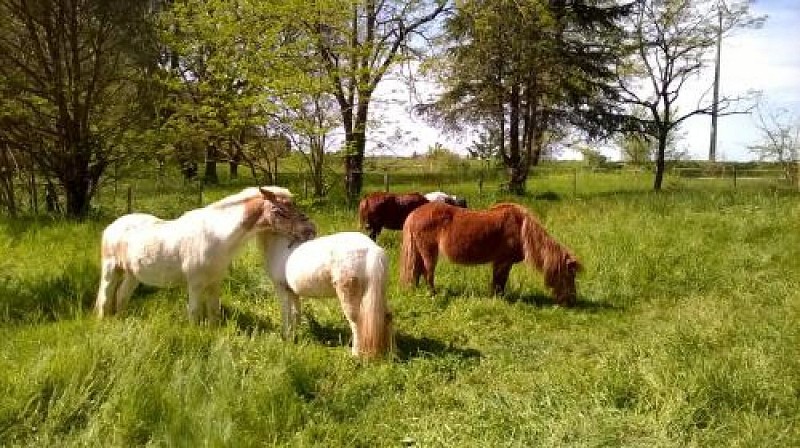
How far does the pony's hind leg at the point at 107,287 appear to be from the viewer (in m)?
6.07

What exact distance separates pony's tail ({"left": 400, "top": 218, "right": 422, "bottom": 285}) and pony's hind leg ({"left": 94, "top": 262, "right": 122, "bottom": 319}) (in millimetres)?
3242

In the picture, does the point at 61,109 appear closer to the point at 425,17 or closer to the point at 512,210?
the point at 512,210

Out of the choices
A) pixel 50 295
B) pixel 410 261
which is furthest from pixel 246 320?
pixel 410 261

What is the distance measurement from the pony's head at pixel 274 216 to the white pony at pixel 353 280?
14 centimetres

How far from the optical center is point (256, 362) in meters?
4.77

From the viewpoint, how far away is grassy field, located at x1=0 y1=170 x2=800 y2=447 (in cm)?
377

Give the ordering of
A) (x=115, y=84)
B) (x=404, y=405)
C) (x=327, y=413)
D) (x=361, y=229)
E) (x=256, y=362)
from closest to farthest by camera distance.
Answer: (x=327, y=413)
(x=404, y=405)
(x=256, y=362)
(x=361, y=229)
(x=115, y=84)

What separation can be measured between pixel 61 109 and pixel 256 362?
883 centimetres

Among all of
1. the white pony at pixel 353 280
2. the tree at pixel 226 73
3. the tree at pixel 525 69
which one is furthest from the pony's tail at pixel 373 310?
the tree at pixel 525 69

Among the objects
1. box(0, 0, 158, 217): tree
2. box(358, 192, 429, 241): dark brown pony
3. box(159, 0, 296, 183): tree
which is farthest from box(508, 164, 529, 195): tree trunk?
box(0, 0, 158, 217): tree

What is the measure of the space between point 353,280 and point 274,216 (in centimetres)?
94

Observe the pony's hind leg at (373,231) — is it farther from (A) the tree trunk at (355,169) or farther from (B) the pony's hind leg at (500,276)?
(A) the tree trunk at (355,169)

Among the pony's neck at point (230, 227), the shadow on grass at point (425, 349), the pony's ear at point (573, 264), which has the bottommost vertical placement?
the shadow on grass at point (425, 349)

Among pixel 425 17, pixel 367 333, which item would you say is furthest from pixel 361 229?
pixel 425 17
